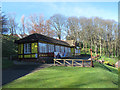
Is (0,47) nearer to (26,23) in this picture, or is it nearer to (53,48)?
(53,48)

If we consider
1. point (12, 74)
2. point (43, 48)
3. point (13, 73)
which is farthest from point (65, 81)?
point (43, 48)

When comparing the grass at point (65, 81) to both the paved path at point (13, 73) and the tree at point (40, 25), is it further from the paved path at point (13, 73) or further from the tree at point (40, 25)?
the tree at point (40, 25)

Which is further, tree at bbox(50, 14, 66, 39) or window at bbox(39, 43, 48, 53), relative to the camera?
tree at bbox(50, 14, 66, 39)

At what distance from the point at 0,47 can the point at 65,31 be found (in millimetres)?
24664

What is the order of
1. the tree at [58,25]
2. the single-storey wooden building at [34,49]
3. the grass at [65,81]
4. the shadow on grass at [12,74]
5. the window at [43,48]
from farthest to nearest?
the tree at [58,25] → the window at [43,48] → the single-storey wooden building at [34,49] → the shadow on grass at [12,74] → the grass at [65,81]

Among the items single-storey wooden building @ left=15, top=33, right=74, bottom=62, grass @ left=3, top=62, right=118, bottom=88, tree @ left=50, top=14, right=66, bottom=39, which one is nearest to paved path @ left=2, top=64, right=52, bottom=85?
grass @ left=3, top=62, right=118, bottom=88

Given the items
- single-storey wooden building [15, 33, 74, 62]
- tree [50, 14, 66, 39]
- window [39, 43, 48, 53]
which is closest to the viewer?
single-storey wooden building [15, 33, 74, 62]

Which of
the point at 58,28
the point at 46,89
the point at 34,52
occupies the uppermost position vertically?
the point at 58,28

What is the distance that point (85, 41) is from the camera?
39281mm

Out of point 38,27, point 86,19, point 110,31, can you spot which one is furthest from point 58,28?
point 110,31

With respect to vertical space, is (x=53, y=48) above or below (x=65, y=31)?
below

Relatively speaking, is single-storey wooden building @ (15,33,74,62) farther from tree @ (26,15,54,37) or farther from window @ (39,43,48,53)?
tree @ (26,15,54,37)

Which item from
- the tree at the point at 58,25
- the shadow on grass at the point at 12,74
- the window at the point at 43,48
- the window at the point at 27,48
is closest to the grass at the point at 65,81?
the shadow on grass at the point at 12,74

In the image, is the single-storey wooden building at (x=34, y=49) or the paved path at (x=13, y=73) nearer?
the paved path at (x=13, y=73)
